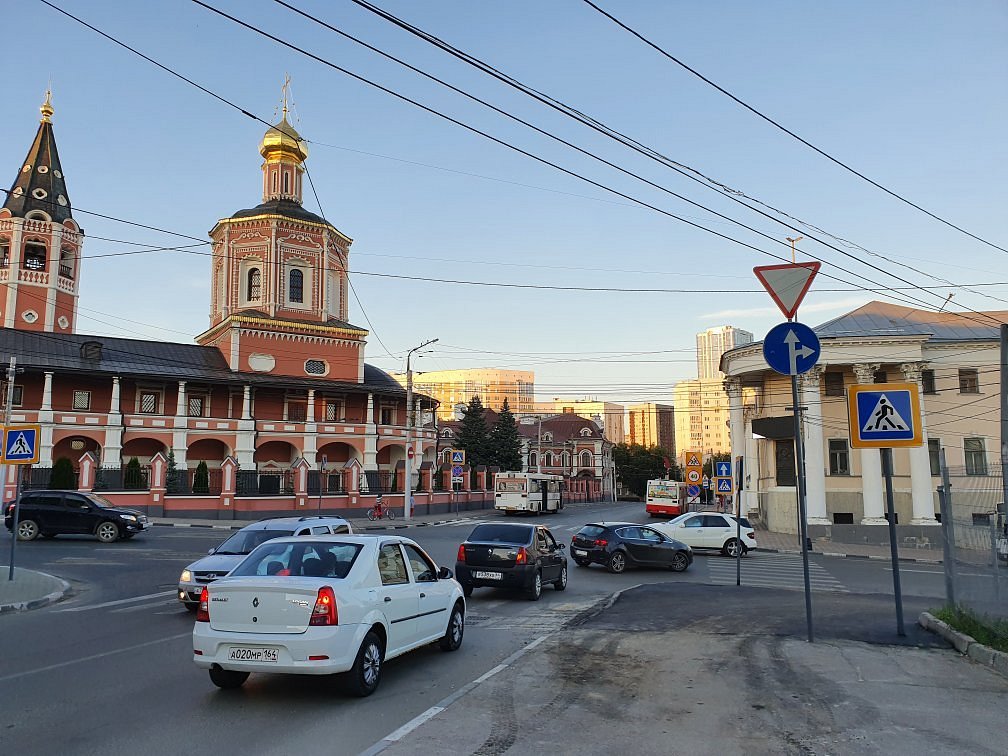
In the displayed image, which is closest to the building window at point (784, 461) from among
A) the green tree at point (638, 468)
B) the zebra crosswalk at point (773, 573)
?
the zebra crosswalk at point (773, 573)

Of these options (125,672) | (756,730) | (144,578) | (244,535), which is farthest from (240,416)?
(756,730)

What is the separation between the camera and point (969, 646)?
29.4 feet

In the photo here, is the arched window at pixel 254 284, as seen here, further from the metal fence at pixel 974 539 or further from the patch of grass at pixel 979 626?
the patch of grass at pixel 979 626

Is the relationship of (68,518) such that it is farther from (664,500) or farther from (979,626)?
(664,500)

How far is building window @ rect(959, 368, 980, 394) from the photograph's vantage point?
36.2 metres

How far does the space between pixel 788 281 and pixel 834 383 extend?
28.4 m

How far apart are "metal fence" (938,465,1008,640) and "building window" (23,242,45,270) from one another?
62.5 m

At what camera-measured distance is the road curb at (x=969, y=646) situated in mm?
8266

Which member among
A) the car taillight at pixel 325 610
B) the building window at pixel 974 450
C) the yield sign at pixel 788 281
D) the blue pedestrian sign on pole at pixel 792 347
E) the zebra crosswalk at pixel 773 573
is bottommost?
the zebra crosswalk at pixel 773 573

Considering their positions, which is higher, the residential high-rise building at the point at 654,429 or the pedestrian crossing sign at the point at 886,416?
the residential high-rise building at the point at 654,429

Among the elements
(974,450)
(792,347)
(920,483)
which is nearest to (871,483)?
(920,483)

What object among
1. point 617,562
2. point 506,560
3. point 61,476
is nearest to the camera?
point 506,560

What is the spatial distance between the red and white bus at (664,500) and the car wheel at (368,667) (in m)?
49.9

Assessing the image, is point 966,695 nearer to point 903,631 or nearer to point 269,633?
point 903,631
